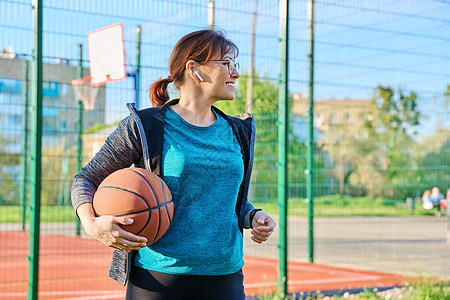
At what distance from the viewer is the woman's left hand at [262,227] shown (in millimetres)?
2359

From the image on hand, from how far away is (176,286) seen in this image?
7.23 feet

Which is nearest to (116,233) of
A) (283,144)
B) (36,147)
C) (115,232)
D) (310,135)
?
(115,232)

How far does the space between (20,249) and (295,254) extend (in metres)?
5.87

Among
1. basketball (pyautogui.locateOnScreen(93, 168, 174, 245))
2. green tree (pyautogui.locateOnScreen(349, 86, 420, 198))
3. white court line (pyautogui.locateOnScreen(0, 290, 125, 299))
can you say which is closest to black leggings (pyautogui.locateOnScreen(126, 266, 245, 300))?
basketball (pyautogui.locateOnScreen(93, 168, 174, 245))

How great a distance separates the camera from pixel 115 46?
686 cm

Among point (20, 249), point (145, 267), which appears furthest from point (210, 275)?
point (20, 249)

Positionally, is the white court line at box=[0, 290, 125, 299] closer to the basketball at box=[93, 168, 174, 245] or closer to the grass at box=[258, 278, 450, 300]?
the grass at box=[258, 278, 450, 300]

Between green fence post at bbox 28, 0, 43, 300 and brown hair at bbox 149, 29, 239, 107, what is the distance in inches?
103

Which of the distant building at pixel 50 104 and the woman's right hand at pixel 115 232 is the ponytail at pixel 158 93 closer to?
the woman's right hand at pixel 115 232

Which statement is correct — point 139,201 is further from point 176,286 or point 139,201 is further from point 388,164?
point 388,164

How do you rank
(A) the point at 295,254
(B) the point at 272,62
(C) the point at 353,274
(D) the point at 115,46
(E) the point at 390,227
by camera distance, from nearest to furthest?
(B) the point at 272,62 < (D) the point at 115,46 < (C) the point at 353,274 < (A) the point at 295,254 < (E) the point at 390,227

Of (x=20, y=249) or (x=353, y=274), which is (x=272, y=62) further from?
(x=20, y=249)

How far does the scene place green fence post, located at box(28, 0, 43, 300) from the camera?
475cm

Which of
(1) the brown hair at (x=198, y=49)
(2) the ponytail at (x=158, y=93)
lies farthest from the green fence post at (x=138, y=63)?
(1) the brown hair at (x=198, y=49)
